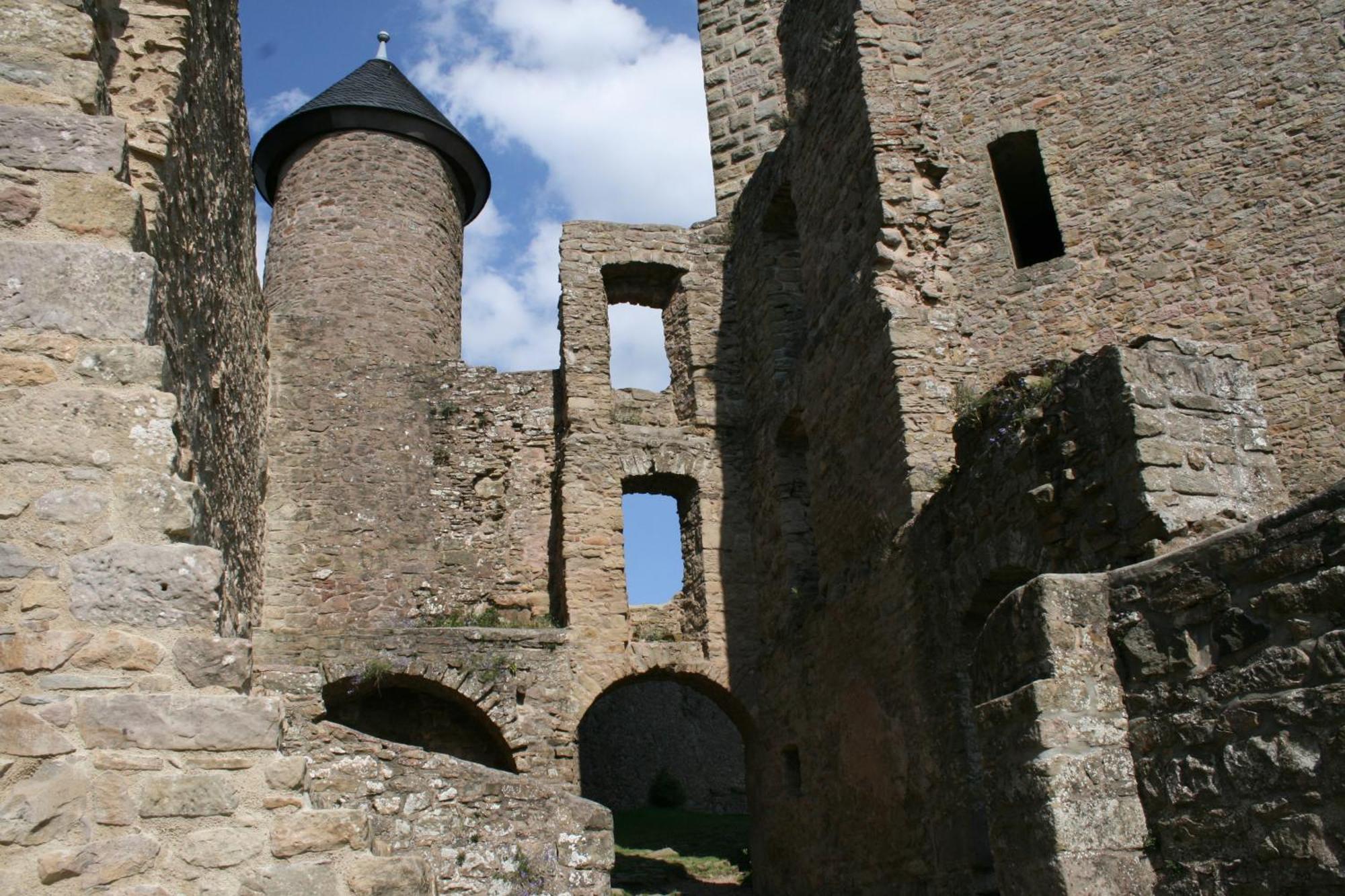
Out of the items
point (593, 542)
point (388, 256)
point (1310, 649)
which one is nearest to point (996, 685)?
point (1310, 649)

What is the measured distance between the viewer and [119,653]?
111 inches

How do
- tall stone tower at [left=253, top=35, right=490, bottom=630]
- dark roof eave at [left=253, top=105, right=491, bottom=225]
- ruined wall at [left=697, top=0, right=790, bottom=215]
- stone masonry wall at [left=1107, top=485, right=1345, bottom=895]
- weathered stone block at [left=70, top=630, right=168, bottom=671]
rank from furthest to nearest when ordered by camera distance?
dark roof eave at [left=253, top=105, right=491, bottom=225], ruined wall at [left=697, top=0, right=790, bottom=215], tall stone tower at [left=253, top=35, right=490, bottom=630], stone masonry wall at [left=1107, top=485, right=1345, bottom=895], weathered stone block at [left=70, top=630, right=168, bottom=671]

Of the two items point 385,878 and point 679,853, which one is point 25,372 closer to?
point 385,878

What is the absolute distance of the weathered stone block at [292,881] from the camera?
→ 8.98 feet

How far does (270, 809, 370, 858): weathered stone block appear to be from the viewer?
2826mm

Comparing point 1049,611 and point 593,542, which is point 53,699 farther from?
point 593,542

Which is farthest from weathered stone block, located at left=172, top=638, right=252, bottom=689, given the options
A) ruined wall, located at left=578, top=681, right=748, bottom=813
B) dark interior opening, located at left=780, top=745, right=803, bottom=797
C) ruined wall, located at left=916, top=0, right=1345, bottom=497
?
ruined wall, located at left=578, top=681, right=748, bottom=813

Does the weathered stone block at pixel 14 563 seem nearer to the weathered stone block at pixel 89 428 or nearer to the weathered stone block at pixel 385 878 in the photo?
the weathered stone block at pixel 89 428

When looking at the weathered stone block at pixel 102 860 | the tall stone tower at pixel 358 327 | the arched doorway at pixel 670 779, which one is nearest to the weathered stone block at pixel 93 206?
the weathered stone block at pixel 102 860

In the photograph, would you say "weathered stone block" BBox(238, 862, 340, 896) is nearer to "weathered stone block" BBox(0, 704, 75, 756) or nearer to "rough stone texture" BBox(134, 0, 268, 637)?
"weathered stone block" BBox(0, 704, 75, 756)

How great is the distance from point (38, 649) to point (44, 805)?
1.23 ft

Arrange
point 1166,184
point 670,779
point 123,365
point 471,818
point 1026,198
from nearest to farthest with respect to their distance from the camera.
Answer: point 123,365 < point 471,818 < point 1166,184 < point 1026,198 < point 670,779

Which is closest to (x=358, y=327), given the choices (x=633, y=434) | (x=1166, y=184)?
(x=633, y=434)

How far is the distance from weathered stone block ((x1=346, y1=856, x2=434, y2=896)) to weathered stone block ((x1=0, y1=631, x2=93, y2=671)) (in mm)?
883
